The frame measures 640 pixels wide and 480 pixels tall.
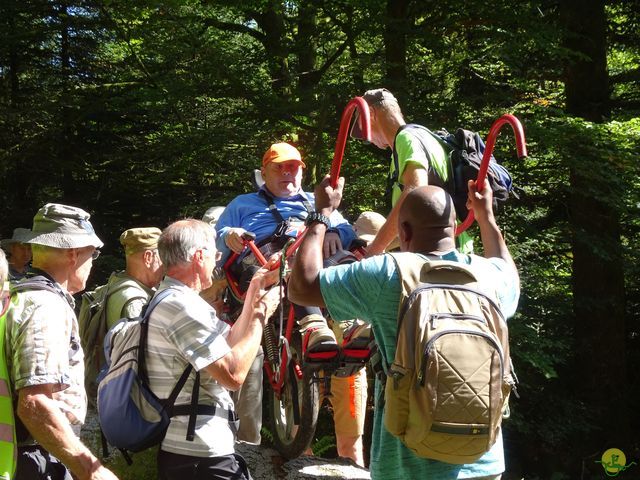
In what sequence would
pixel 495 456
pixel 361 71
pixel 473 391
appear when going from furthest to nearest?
pixel 361 71
pixel 495 456
pixel 473 391

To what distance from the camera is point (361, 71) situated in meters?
9.38

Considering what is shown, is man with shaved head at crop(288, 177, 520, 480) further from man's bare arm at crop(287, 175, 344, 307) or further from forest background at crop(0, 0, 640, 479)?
forest background at crop(0, 0, 640, 479)

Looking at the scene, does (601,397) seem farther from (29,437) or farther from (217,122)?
(29,437)

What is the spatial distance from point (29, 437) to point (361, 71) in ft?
23.6

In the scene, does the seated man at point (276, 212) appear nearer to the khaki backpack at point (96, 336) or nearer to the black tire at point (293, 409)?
the black tire at point (293, 409)

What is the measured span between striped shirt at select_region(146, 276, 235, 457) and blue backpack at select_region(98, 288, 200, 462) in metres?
0.03

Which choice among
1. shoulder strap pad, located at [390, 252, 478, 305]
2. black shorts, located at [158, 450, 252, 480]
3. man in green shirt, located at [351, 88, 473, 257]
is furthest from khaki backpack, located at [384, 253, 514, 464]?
man in green shirt, located at [351, 88, 473, 257]

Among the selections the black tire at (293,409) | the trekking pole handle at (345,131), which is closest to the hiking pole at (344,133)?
the trekking pole handle at (345,131)

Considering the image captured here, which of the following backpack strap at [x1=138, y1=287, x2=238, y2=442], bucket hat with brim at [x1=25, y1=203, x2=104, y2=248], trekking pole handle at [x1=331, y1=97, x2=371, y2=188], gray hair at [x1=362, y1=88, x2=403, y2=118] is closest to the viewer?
backpack strap at [x1=138, y1=287, x2=238, y2=442]

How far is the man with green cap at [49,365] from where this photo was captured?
2.76 m

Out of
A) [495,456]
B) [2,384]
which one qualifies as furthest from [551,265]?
[2,384]

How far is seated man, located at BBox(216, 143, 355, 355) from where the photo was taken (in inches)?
196

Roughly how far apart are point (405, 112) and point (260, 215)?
169 inches

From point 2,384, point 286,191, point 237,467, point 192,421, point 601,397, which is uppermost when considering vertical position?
point 286,191
